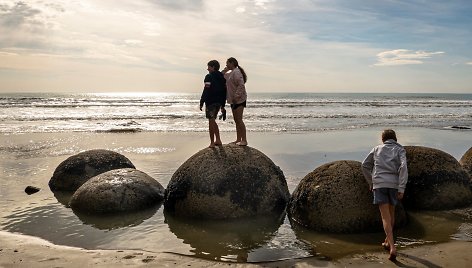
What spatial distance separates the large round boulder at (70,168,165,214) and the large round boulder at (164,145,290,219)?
63 cm

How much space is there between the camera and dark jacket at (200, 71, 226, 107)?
29.3ft

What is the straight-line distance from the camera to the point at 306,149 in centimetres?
1661

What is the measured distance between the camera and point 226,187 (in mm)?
7602

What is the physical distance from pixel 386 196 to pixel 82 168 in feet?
23.0

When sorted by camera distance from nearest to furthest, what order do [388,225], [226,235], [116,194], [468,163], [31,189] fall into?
[388,225] → [226,235] → [116,194] → [468,163] → [31,189]

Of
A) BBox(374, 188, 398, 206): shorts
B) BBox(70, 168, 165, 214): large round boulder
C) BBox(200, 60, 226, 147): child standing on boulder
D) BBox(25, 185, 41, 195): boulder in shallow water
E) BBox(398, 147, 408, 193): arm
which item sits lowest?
BBox(25, 185, 41, 195): boulder in shallow water

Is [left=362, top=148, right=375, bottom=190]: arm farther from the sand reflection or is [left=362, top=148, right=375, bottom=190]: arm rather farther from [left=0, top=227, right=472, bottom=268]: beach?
the sand reflection

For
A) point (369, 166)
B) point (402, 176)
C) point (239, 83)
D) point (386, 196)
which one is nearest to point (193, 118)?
point (239, 83)

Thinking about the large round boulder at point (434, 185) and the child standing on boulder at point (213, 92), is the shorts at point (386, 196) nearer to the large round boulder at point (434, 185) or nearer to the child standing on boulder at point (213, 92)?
the large round boulder at point (434, 185)

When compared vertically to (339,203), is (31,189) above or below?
below

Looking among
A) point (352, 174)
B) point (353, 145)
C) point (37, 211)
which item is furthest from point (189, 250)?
point (353, 145)

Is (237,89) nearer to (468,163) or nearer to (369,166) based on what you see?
(369,166)

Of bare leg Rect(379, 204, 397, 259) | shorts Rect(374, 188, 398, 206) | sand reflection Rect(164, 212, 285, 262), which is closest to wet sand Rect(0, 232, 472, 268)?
bare leg Rect(379, 204, 397, 259)

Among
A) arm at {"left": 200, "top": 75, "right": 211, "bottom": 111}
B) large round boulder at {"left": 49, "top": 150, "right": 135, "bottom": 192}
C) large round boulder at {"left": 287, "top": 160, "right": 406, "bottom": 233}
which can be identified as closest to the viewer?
large round boulder at {"left": 287, "top": 160, "right": 406, "bottom": 233}
